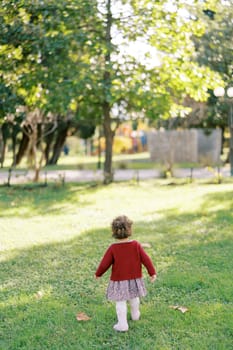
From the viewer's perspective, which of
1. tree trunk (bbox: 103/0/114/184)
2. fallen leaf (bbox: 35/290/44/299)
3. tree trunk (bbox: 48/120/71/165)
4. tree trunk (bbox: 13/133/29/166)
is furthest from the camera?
tree trunk (bbox: 48/120/71/165)

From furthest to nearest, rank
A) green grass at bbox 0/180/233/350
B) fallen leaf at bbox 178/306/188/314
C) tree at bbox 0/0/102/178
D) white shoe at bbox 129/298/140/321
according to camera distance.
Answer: tree at bbox 0/0/102/178 → fallen leaf at bbox 178/306/188/314 → white shoe at bbox 129/298/140/321 → green grass at bbox 0/180/233/350

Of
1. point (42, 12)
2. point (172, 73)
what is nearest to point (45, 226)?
point (42, 12)

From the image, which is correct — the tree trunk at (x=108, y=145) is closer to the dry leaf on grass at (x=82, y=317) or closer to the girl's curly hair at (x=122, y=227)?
the dry leaf on grass at (x=82, y=317)

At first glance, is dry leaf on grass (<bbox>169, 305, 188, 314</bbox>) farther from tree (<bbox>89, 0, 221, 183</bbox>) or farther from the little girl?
tree (<bbox>89, 0, 221, 183</bbox>)

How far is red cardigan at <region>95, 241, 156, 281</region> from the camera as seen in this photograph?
14.9ft

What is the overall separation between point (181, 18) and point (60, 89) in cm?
427

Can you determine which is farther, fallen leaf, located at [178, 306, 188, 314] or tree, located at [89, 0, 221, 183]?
tree, located at [89, 0, 221, 183]

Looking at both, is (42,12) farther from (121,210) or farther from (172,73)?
(121,210)

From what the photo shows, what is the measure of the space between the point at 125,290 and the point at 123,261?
0.25m

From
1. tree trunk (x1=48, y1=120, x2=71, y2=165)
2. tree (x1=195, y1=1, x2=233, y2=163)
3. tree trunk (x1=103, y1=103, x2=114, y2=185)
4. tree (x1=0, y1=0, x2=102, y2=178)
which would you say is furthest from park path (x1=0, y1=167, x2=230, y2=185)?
tree trunk (x1=48, y1=120, x2=71, y2=165)

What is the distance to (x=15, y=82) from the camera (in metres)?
13.9

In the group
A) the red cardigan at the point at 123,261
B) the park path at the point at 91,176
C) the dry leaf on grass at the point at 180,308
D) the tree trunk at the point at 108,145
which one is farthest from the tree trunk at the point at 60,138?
the red cardigan at the point at 123,261

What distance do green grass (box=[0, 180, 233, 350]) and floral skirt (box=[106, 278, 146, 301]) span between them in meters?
0.30

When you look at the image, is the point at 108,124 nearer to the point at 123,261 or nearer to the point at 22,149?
the point at 22,149
